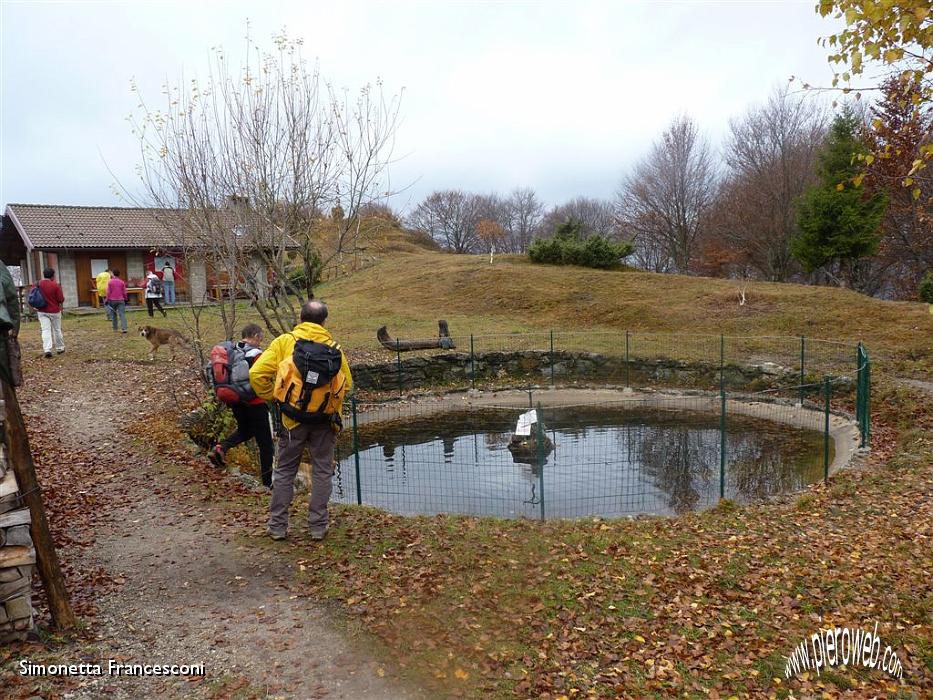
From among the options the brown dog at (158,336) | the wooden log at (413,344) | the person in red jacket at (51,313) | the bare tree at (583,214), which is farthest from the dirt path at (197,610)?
the bare tree at (583,214)

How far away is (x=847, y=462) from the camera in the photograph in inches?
387

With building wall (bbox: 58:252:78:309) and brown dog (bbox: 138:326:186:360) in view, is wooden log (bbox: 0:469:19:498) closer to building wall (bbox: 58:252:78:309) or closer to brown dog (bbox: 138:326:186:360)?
brown dog (bbox: 138:326:186:360)

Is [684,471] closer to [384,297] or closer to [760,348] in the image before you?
[760,348]

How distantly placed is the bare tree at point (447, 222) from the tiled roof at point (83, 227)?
3010 cm

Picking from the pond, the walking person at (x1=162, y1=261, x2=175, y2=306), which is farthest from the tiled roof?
the pond

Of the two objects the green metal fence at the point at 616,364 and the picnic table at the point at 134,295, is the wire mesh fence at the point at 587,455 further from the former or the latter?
the picnic table at the point at 134,295

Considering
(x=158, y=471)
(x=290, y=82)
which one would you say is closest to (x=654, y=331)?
(x=290, y=82)

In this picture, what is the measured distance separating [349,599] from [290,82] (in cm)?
773

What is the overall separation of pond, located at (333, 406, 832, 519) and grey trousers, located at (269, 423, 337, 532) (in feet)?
7.86

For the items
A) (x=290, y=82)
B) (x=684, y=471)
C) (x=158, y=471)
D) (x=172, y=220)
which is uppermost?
(x=290, y=82)

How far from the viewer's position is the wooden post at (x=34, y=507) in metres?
4.27

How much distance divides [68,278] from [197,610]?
2605 centimetres

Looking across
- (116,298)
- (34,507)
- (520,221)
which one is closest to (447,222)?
(520,221)

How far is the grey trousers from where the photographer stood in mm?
5688
